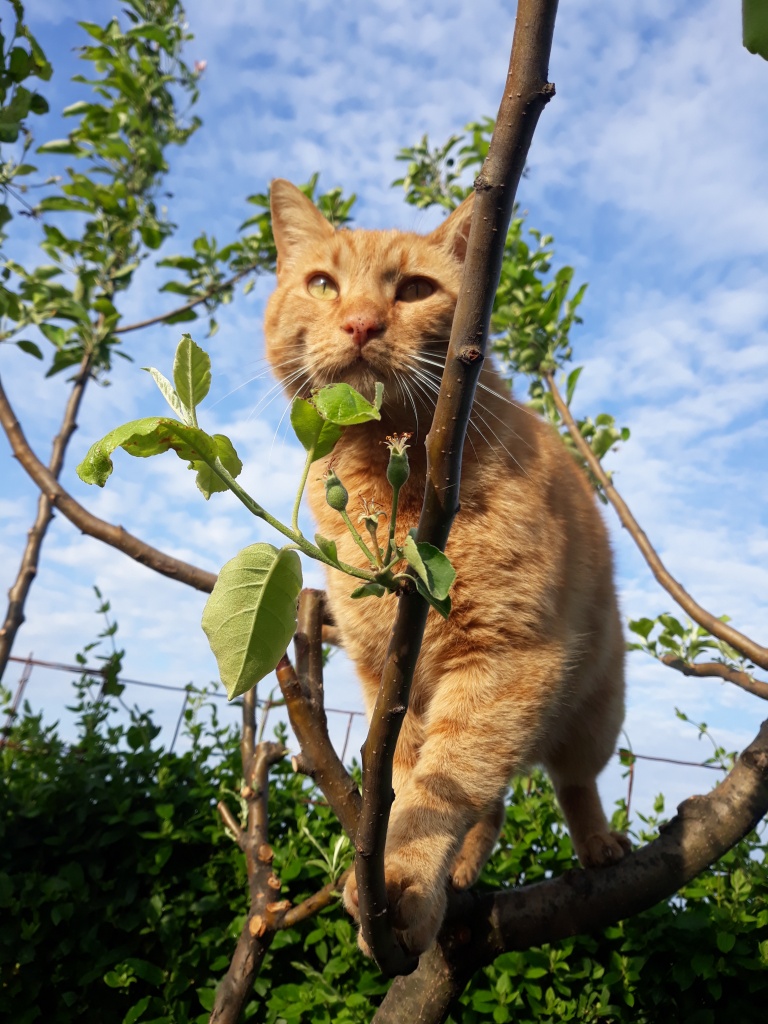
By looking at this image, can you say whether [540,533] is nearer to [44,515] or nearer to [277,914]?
[277,914]

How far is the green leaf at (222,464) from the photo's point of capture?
703mm

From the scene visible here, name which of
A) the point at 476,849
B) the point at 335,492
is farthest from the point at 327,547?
the point at 476,849

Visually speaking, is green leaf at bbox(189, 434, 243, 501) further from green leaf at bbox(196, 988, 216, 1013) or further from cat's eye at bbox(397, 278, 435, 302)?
green leaf at bbox(196, 988, 216, 1013)

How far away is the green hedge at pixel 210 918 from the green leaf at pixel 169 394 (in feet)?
6.25

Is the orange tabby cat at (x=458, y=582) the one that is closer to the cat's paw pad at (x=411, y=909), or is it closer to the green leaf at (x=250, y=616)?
the cat's paw pad at (x=411, y=909)

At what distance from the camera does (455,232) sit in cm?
251

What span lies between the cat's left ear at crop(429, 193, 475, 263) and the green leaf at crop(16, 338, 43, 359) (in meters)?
1.51

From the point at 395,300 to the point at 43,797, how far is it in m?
2.41

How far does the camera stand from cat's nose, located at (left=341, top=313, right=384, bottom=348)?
1961 millimetres

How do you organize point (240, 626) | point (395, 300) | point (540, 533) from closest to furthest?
point (240, 626), point (540, 533), point (395, 300)

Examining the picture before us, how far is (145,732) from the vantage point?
11.3 feet

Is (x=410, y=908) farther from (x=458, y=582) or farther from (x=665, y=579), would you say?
(x=665, y=579)

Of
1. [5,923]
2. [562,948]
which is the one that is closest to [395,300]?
[562,948]

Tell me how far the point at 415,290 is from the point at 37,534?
5.94ft
